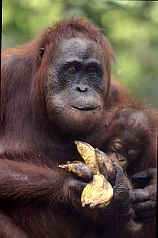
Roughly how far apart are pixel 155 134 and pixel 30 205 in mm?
589

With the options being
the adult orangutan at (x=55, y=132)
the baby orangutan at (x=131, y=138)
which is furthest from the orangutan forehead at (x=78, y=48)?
the baby orangutan at (x=131, y=138)

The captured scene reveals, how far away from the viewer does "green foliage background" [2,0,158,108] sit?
2863 millimetres

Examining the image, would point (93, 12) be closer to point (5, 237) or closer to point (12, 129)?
point (12, 129)

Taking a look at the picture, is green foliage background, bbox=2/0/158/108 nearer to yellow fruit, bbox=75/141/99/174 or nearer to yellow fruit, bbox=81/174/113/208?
yellow fruit, bbox=75/141/99/174

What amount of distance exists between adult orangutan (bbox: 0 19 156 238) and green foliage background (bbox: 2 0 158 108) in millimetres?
365

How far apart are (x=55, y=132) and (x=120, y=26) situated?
0.81m

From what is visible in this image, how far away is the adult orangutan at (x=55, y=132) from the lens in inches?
90.4

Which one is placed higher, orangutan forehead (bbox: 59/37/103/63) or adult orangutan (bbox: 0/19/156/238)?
orangutan forehead (bbox: 59/37/103/63)

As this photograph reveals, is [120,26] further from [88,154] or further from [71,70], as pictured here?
[88,154]

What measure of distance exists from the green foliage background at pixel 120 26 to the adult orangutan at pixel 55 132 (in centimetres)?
37

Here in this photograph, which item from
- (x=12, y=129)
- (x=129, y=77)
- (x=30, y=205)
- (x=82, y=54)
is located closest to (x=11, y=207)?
(x=30, y=205)

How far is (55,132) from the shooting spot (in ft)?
7.95

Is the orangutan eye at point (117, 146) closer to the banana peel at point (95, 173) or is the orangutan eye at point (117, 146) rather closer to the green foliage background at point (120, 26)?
the banana peel at point (95, 173)

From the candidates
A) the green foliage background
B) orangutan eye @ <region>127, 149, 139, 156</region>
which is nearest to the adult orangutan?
orangutan eye @ <region>127, 149, 139, 156</region>
